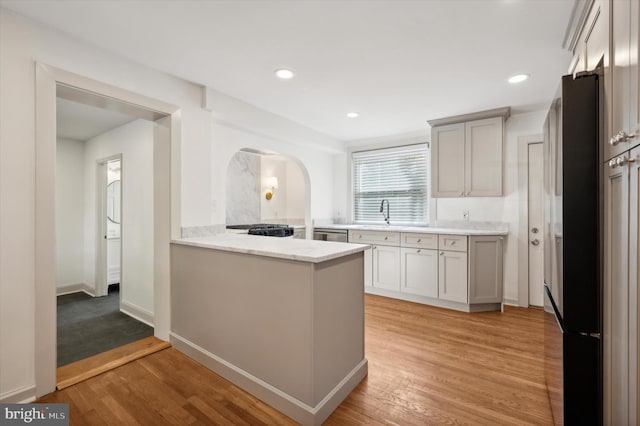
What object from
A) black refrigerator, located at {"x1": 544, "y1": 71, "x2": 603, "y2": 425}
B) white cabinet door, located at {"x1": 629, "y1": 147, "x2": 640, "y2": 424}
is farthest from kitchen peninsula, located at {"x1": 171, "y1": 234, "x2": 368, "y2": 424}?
white cabinet door, located at {"x1": 629, "y1": 147, "x2": 640, "y2": 424}

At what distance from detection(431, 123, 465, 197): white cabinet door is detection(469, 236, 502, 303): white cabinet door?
0.68 m

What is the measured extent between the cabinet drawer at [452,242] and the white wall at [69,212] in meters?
5.42

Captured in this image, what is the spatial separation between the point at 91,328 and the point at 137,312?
453 mm

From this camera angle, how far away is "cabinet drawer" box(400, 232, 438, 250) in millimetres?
3702

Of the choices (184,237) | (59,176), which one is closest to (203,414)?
(184,237)

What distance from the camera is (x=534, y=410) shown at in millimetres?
1784

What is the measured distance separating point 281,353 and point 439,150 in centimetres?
329

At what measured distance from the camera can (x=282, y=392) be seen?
1.82m

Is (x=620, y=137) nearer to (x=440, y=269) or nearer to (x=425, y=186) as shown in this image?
(x=440, y=269)

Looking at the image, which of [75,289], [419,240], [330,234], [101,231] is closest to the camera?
[419,240]

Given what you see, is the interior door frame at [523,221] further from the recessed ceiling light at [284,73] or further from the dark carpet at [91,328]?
the dark carpet at [91,328]

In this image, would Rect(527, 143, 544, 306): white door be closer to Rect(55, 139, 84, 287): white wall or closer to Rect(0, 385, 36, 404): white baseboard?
Rect(0, 385, 36, 404): white baseboard

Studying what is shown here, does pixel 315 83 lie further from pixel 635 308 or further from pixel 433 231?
pixel 635 308

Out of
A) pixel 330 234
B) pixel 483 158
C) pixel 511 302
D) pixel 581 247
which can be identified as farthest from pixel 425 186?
pixel 581 247
